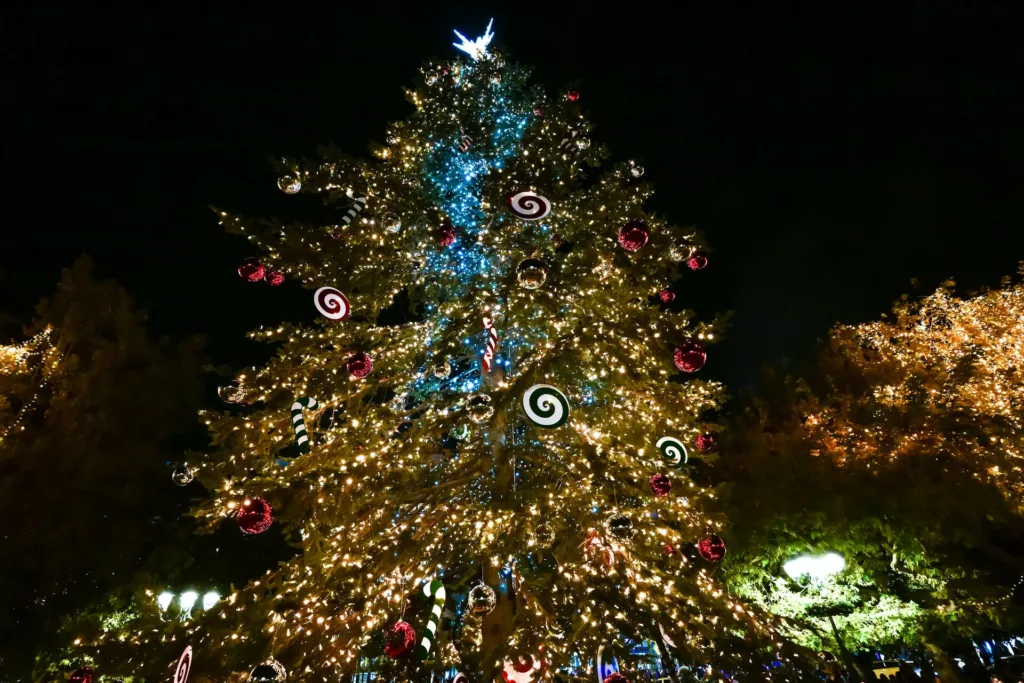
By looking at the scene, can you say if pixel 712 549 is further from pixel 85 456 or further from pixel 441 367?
pixel 85 456

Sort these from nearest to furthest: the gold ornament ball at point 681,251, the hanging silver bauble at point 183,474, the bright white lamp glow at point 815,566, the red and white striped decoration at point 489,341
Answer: the hanging silver bauble at point 183,474
the red and white striped decoration at point 489,341
the gold ornament ball at point 681,251
the bright white lamp glow at point 815,566

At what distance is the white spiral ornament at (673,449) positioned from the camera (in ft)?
20.9

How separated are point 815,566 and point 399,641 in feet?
33.8

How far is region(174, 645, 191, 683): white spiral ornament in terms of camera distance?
418 centimetres

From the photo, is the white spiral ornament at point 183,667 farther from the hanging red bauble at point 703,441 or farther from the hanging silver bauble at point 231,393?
the hanging red bauble at point 703,441

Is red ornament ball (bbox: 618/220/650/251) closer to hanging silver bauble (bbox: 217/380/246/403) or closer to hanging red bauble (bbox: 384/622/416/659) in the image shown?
hanging red bauble (bbox: 384/622/416/659)

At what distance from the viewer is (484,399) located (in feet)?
18.4

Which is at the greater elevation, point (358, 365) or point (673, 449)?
point (358, 365)

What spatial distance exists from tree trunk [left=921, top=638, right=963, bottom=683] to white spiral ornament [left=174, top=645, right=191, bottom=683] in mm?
13338

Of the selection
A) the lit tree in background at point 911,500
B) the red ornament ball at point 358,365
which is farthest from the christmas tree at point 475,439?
the lit tree in background at point 911,500

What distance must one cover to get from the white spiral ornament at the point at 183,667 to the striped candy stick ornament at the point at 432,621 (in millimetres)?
1810

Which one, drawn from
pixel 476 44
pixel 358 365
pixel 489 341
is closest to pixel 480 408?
pixel 489 341

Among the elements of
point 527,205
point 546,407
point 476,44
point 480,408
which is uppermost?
point 476,44

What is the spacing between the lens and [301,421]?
5.98 metres
